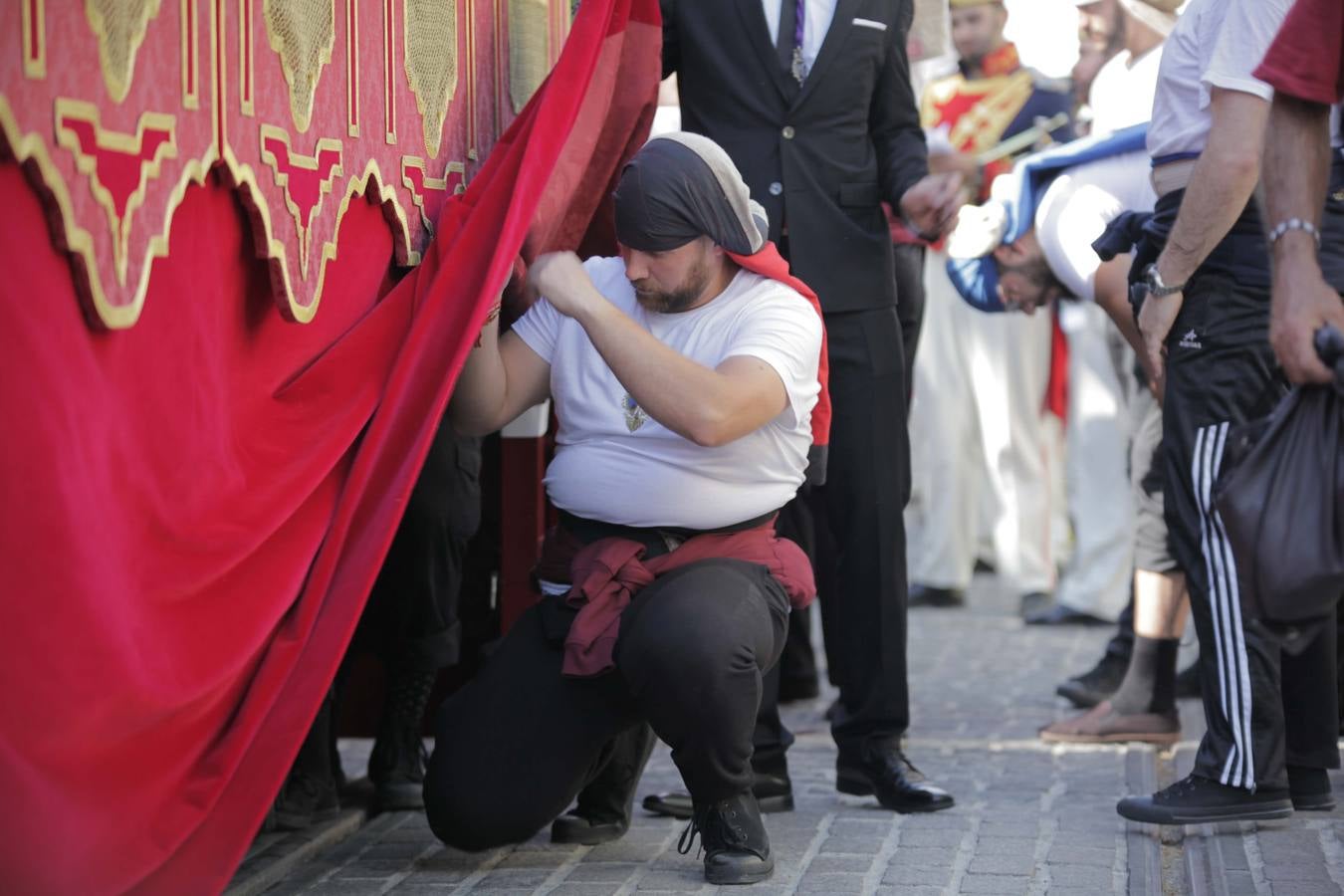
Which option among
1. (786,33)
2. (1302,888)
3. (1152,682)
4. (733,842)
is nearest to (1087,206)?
(786,33)

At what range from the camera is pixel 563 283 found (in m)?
3.37

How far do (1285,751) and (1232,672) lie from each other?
0.33 metres

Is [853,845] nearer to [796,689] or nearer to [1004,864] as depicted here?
[1004,864]

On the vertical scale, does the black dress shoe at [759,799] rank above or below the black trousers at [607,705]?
below

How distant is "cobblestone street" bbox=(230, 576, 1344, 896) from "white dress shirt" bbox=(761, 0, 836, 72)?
5.52ft

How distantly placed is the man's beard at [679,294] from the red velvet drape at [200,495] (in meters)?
0.22

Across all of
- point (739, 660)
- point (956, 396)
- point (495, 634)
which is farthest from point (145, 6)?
point (956, 396)

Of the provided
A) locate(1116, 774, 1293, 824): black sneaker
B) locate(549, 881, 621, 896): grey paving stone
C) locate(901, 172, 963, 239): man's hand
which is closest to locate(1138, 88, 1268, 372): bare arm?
locate(901, 172, 963, 239): man's hand

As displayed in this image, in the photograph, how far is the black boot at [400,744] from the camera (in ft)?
13.8

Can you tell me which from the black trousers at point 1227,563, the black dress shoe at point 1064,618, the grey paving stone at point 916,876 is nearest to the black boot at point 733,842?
the grey paving stone at point 916,876

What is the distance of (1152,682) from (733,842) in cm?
198

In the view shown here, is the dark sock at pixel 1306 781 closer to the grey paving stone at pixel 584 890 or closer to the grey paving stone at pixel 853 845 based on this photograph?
the grey paving stone at pixel 853 845

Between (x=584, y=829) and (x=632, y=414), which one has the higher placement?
(x=632, y=414)

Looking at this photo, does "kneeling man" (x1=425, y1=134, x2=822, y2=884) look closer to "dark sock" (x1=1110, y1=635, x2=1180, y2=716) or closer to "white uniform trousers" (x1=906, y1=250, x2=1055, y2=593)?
"dark sock" (x1=1110, y1=635, x2=1180, y2=716)
